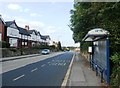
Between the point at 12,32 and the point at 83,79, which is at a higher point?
the point at 12,32

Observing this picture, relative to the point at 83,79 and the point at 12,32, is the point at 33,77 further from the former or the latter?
the point at 12,32

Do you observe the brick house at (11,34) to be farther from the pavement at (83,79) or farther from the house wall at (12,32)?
the pavement at (83,79)

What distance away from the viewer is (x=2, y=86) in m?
13.1

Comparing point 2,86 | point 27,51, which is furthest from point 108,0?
point 27,51

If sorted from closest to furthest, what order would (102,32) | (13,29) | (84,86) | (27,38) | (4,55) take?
(84,86) → (102,32) → (4,55) → (13,29) → (27,38)

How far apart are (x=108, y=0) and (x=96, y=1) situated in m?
0.72

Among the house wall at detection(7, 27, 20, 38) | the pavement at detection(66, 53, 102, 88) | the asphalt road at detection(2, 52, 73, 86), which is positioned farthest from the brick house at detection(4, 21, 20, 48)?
the pavement at detection(66, 53, 102, 88)

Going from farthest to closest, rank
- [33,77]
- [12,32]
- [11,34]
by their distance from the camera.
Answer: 1. [12,32]
2. [11,34]
3. [33,77]

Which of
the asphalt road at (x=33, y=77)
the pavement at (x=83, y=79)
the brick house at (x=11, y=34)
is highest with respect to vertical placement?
the brick house at (x=11, y=34)

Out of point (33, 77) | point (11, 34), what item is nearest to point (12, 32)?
point (11, 34)

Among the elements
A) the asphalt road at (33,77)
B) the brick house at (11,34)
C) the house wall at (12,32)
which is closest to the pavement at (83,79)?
the asphalt road at (33,77)

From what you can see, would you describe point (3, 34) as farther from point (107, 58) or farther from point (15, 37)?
point (107, 58)

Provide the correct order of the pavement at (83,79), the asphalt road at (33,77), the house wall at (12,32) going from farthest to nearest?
the house wall at (12,32) → the asphalt road at (33,77) → the pavement at (83,79)

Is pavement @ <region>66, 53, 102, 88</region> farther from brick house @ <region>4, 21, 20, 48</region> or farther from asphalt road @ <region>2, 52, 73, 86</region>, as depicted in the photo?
brick house @ <region>4, 21, 20, 48</region>
